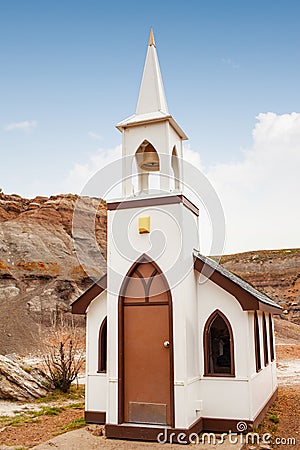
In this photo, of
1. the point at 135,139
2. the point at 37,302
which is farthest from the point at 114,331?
the point at 37,302

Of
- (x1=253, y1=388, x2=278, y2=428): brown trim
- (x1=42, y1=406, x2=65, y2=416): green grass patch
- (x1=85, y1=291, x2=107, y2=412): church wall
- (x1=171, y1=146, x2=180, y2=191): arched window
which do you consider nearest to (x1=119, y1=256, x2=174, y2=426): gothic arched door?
(x1=85, y1=291, x2=107, y2=412): church wall

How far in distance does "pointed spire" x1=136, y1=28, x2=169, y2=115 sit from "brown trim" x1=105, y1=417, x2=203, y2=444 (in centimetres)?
729

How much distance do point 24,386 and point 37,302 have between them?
20668 millimetres

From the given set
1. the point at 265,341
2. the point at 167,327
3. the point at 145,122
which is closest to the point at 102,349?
the point at 167,327

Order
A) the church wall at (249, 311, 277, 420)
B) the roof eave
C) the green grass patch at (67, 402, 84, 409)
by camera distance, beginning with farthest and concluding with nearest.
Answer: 1. the green grass patch at (67, 402, 84, 409)
2. the roof eave
3. the church wall at (249, 311, 277, 420)

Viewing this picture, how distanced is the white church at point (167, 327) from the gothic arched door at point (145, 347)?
2 centimetres

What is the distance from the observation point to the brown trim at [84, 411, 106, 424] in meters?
10.9

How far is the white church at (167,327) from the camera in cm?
964

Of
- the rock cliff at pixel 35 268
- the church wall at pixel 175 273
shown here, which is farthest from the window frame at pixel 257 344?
the rock cliff at pixel 35 268

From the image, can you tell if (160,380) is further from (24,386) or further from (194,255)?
(24,386)

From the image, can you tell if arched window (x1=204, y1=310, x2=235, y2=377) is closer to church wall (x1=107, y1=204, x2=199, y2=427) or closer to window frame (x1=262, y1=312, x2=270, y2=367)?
church wall (x1=107, y1=204, x2=199, y2=427)

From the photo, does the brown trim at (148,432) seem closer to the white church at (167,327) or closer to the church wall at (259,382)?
the white church at (167,327)

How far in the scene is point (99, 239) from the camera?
4925cm

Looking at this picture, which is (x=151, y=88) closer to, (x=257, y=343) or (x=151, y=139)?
(x=151, y=139)
